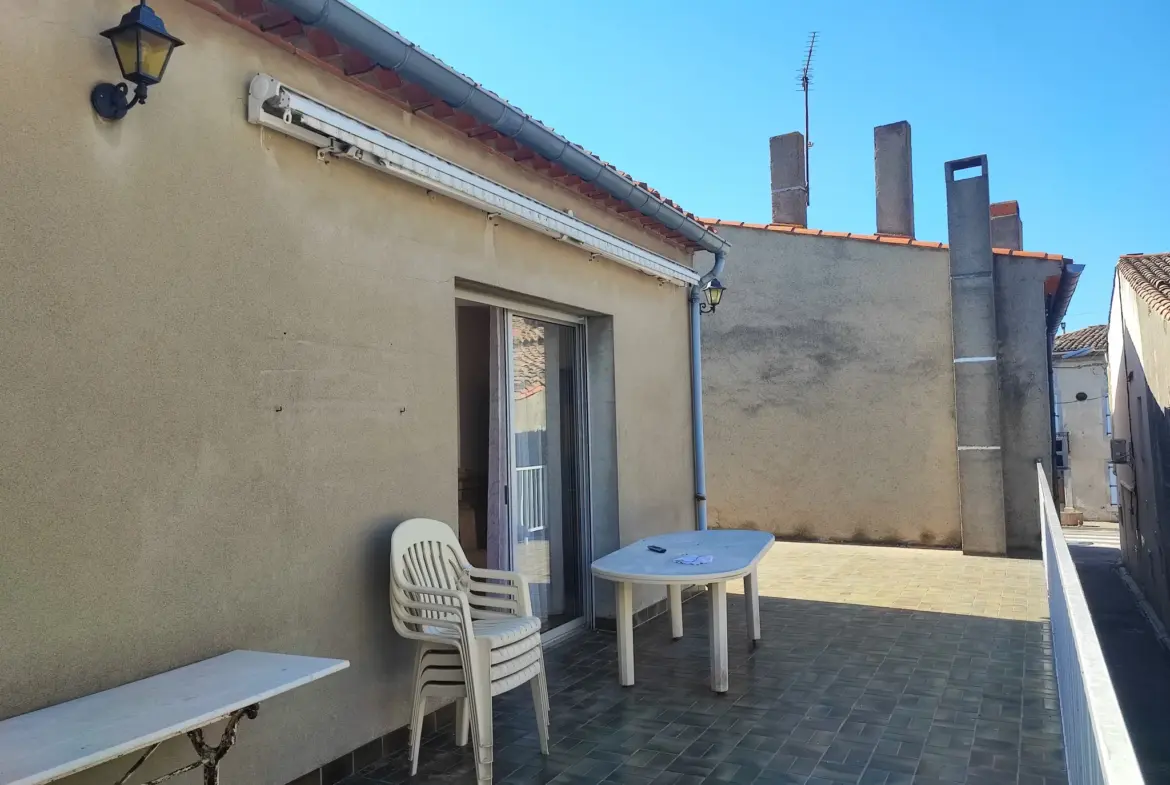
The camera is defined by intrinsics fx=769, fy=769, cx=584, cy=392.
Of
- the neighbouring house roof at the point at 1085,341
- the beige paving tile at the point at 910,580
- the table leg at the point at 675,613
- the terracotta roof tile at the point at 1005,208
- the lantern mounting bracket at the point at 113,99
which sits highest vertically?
the terracotta roof tile at the point at 1005,208

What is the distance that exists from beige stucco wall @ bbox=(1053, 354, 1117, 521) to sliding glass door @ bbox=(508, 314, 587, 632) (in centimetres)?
2380

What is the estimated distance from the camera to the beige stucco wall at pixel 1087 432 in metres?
25.3

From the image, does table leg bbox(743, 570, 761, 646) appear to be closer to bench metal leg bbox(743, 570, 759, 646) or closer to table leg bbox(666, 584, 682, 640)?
bench metal leg bbox(743, 570, 759, 646)

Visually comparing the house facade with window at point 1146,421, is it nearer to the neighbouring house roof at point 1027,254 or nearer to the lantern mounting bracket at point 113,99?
the neighbouring house roof at point 1027,254

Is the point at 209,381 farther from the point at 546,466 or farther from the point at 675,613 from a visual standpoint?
the point at 675,613

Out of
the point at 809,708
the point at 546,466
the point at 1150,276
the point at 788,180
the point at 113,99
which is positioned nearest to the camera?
the point at 113,99

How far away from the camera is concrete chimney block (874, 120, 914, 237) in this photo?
14016mm

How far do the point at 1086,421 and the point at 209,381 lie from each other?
95.6 ft

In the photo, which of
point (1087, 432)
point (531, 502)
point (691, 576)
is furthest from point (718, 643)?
point (1087, 432)

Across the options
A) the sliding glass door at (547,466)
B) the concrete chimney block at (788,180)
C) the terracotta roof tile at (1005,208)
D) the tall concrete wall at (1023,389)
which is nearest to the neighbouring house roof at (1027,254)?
the tall concrete wall at (1023,389)

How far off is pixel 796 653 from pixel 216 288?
197 inches

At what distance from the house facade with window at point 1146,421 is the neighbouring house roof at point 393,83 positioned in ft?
21.1

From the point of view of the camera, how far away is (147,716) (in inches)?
99.1

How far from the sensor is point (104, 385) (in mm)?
2969
